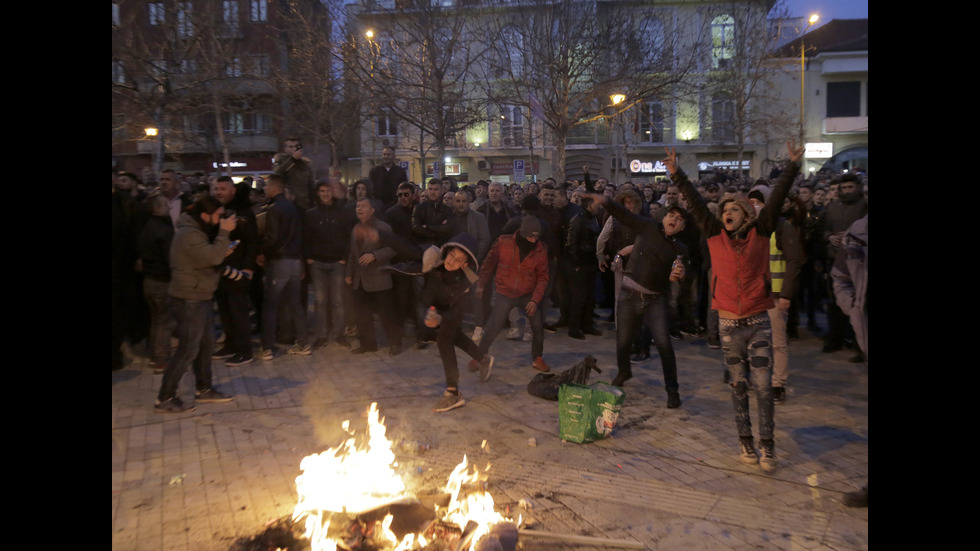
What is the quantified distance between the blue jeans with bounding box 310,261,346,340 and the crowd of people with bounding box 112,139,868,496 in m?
0.02

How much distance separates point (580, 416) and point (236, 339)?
4839 millimetres

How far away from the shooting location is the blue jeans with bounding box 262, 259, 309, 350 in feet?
29.3

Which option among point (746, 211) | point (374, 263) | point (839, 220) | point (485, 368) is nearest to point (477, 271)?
point (485, 368)

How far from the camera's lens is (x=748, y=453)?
527 cm

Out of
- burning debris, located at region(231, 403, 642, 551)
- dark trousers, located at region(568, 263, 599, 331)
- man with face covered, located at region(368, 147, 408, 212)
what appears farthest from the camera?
man with face covered, located at region(368, 147, 408, 212)

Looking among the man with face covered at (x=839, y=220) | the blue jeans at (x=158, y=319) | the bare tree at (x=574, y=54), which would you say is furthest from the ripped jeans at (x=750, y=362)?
the bare tree at (x=574, y=54)

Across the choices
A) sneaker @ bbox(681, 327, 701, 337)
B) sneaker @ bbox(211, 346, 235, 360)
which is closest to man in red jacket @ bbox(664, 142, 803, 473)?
sneaker @ bbox(681, 327, 701, 337)

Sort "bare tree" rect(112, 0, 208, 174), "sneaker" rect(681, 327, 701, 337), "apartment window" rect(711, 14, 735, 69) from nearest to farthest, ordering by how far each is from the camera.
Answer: "sneaker" rect(681, 327, 701, 337)
"bare tree" rect(112, 0, 208, 174)
"apartment window" rect(711, 14, 735, 69)

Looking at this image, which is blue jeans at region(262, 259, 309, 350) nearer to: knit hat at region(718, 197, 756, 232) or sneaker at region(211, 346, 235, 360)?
sneaker at region(211, 346, 235, 360)

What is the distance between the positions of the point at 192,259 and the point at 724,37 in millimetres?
28307

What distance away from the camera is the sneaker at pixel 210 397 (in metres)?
6.89

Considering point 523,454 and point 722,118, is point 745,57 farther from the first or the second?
point 523,454
